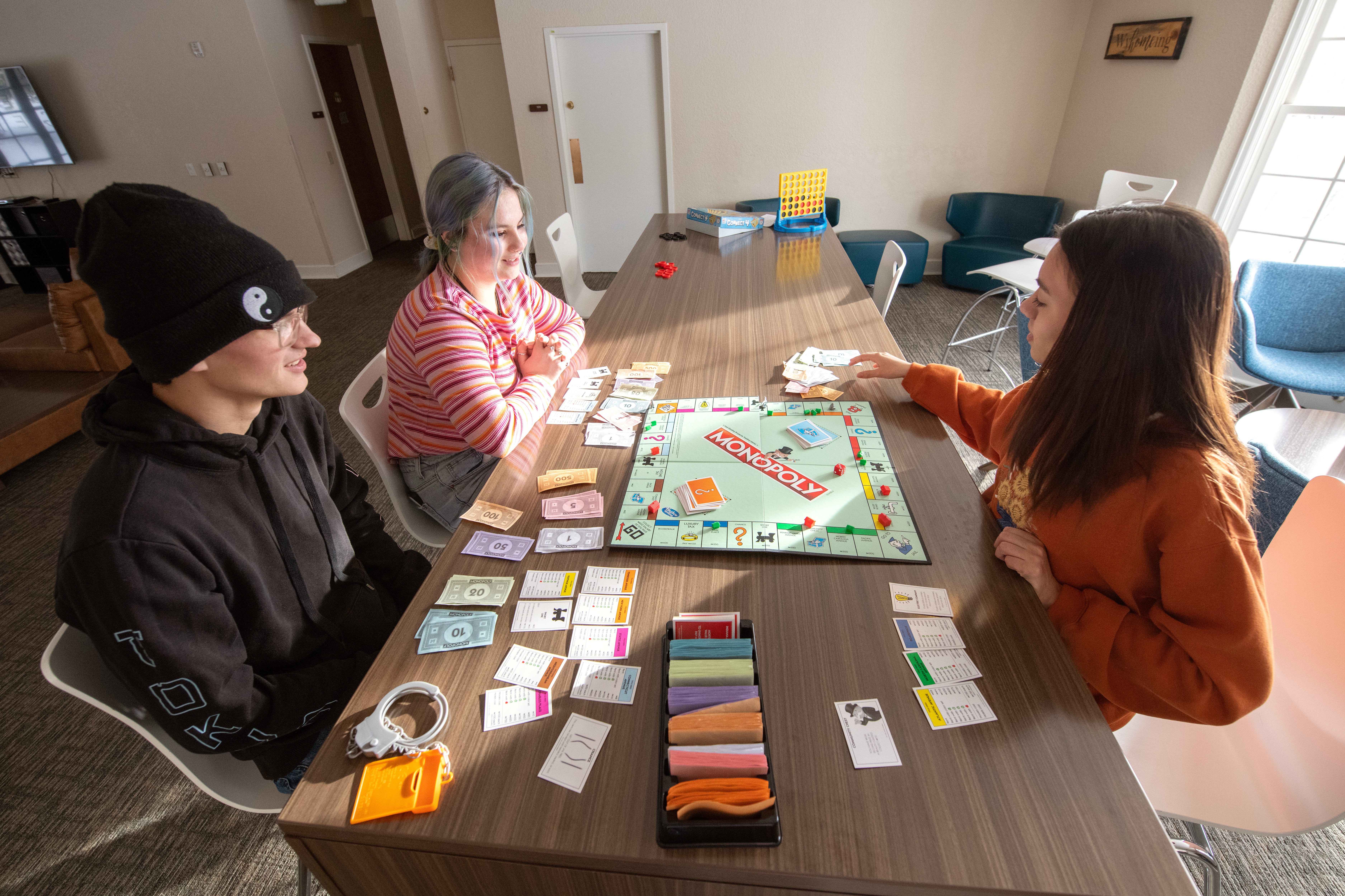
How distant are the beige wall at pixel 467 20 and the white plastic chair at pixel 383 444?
5055 mm

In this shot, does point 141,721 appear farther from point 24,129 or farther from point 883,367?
point 24,129

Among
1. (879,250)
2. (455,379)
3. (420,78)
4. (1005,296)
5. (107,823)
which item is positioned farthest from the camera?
(420,78)

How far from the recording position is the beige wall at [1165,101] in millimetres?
3180

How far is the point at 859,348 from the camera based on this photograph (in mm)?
1853

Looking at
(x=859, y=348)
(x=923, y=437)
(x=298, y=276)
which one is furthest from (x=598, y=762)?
(x=859, y=348)

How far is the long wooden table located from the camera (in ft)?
2.22

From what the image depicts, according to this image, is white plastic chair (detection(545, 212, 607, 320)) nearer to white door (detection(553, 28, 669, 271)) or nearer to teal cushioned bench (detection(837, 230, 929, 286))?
white door (detection(553, 28, 669, 271))

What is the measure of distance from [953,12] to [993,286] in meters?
1.98

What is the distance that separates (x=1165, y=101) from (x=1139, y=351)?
13.6 feet

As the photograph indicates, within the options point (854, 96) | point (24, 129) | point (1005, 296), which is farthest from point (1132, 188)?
point (24, 129)

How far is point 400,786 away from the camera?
752mm

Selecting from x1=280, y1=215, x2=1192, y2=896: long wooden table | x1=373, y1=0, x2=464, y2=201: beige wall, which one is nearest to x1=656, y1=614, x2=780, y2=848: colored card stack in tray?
x1=280, y1=215, x2=1192, y2=896: long wooden table

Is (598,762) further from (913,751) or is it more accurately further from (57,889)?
(57,889)

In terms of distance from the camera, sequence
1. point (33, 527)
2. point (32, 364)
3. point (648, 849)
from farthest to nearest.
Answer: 1. point (32, 364)
2. point (33, 527)
3. point (648, 849)
